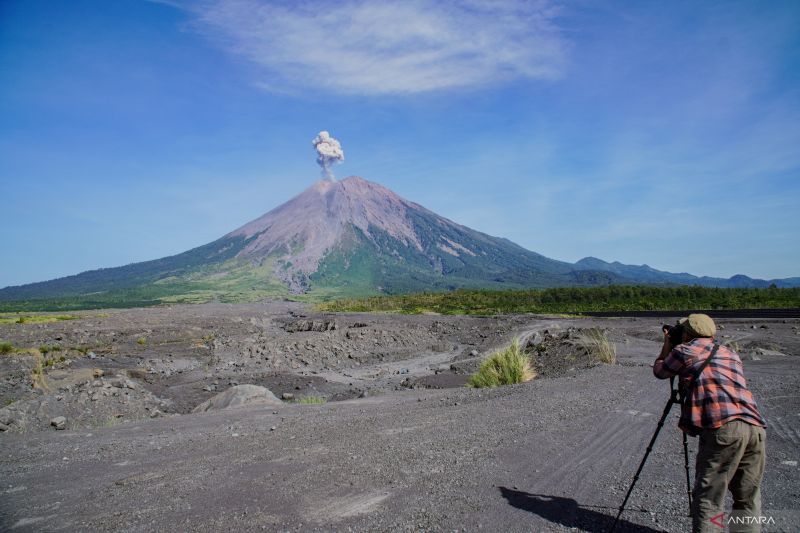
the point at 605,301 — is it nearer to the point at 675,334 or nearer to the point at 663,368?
the point at 675,334

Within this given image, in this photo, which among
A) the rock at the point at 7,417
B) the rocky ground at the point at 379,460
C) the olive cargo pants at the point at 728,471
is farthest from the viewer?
the rock at the point at 7,417

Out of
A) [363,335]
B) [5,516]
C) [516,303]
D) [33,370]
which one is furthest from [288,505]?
[516,303]

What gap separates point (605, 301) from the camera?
61.8 m

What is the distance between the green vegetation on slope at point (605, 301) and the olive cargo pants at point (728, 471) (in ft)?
166

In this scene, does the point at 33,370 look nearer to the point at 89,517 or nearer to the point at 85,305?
the point at 89,517

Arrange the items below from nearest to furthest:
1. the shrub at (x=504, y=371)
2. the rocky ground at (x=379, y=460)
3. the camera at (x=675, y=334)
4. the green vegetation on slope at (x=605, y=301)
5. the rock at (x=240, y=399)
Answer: the camera at (x=675, y=334) → the rocky ground at (x=379, y=460) → the rock at (x=240, y=399) → the shrub at (x=504, y=371) → the green vegetation on slope at (x=605, y=301)

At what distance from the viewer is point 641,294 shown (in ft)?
202

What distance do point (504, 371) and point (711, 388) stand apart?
9850mm

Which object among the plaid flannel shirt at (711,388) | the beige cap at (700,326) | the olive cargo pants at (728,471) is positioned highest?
the beige cap at (700,326)

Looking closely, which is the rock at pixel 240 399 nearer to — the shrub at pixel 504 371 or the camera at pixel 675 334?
the shrub at pixel 504 371

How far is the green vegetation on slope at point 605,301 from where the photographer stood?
49.5 m

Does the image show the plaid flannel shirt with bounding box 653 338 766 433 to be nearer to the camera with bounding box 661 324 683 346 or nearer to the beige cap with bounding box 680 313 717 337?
the beige cap with bounding box 680 313 717 337

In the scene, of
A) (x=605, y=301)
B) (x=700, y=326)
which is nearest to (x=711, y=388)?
(x=700, y=326)

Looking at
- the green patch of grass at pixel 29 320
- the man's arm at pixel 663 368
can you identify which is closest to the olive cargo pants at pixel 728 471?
the man's arm at pixel 663 368
